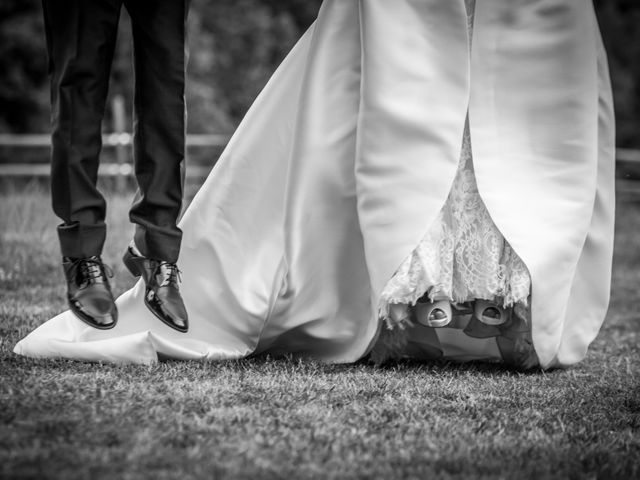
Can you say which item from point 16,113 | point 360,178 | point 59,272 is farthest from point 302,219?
point 16,113

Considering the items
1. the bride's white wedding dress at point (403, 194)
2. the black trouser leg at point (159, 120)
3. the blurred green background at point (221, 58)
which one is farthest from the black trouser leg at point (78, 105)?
the blurred green background at point (221, 58)

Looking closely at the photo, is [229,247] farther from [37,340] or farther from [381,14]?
[381,14]

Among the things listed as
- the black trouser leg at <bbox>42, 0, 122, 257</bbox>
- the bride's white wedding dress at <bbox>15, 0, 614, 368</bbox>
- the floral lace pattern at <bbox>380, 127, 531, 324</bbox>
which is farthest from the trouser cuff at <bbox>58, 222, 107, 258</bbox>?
the floral lace pattern at <bbox>380, 127, 531, 324</bbox>

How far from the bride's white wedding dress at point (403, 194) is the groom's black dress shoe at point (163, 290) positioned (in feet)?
0.36

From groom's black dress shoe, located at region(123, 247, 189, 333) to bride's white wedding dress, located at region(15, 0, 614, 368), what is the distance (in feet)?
0.36

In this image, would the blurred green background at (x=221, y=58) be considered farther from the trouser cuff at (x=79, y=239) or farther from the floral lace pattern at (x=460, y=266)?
the floral lace pattern at (x=460, y=266)

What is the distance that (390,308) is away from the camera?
115 inches

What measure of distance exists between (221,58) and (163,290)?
65.0 ft

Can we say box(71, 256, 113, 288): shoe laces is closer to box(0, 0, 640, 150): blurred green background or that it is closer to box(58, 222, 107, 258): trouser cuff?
box(58, 222, 107, 258): trouser cuff

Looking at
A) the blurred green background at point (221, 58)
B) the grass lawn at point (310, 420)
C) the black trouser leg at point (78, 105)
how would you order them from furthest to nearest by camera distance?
the blurred green background at point (221, 58) < the black trouser leg at point (78, 105) < the grass lawn at point (310, 420)

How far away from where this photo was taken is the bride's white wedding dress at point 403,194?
2898mm

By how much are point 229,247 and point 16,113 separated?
15.4 metres

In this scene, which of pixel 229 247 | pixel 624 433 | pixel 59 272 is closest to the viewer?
pixel 624 433

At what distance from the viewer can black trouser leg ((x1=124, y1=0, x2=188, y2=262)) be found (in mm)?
2807
